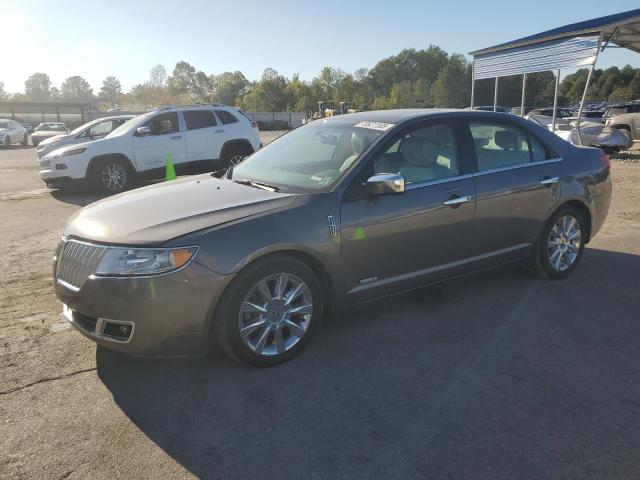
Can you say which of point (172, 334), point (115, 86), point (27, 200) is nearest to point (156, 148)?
point (27, 200)

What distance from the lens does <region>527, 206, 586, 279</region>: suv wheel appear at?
5.13 m

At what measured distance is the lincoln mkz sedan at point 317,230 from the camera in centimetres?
325

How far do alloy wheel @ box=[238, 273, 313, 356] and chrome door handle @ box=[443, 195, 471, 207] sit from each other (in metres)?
1.40

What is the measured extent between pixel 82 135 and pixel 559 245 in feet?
41.1

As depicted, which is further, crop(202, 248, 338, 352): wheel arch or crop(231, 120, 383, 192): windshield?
crop(231, 120, 383, 192): windshield

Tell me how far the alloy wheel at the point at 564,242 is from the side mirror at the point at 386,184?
2172mm

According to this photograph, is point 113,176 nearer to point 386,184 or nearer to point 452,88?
point 386,184

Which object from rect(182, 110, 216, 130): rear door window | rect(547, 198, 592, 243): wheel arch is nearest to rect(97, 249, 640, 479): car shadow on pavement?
rect(547, 198, 592, 243): wheel arch

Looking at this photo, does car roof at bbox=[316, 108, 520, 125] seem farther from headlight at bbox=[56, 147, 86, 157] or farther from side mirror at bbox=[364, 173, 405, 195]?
headlight at bbox=[56, 147, 86, 157]

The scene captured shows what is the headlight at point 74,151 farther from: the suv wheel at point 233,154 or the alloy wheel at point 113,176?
the suv wheel at point 233,154

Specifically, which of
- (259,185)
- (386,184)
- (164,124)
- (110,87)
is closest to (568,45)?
(164,124)

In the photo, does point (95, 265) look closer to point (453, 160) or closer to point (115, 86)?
point (453, 160)

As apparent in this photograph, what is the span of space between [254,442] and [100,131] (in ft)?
44.2

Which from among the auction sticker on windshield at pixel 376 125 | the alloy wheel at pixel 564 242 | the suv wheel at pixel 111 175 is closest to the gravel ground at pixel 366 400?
the alloy wheel at pixel 564 242
